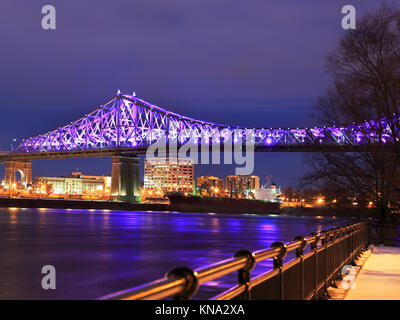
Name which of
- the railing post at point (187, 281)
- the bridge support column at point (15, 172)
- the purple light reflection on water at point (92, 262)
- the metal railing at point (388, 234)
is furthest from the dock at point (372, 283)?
the bridge support column at point (15, 172)

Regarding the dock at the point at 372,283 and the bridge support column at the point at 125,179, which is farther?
the bridge support column at the point at 125,179

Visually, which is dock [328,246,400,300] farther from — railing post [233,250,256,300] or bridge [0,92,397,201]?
bridge [0,92,397,201]

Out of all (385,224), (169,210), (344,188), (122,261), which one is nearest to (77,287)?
(122,261)

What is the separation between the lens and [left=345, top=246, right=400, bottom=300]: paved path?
8.36 meters

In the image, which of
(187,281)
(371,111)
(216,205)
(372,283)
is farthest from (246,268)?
(216,205)

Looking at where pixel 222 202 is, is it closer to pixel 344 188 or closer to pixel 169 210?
pixel 169 210

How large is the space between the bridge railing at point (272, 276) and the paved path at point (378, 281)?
0.45m

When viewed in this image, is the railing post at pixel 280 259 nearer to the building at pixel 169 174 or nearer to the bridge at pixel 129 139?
the bridge at pixel 129 139

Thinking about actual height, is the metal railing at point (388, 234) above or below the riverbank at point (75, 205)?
above

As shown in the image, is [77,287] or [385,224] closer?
[77,287]

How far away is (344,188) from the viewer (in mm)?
18812

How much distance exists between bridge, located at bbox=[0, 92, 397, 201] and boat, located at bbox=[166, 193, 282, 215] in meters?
8.58

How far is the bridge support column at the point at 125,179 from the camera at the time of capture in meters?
101
